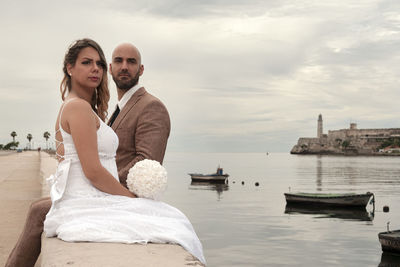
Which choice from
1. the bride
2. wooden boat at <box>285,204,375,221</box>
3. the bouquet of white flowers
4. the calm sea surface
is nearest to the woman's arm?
the bride

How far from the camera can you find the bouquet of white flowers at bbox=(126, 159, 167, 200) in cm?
306

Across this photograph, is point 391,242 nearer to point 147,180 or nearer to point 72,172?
point 147,180

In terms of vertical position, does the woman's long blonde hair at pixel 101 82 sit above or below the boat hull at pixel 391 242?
above

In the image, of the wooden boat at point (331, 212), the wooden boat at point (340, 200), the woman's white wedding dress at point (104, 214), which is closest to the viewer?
the woman's white wedding dress at point (104, 214)

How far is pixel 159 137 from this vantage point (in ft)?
12.0

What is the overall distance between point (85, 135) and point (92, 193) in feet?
1.32

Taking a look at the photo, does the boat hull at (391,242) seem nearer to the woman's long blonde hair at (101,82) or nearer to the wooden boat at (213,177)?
the woman's long blonde hair at (101,82)

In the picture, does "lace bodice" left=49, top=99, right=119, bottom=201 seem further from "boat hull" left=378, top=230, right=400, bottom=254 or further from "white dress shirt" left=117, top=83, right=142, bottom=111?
"boat hull" left=378, top=230, right=400, bottom=254

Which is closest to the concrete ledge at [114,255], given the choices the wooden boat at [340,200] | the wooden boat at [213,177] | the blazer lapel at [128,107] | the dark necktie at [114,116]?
the blazer lapel at [128,107]

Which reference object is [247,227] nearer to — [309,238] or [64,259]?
[309,238]

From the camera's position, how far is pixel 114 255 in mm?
2439

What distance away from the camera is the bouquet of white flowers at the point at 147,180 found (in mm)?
3062

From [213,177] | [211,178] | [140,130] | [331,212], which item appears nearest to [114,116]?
[140,130]

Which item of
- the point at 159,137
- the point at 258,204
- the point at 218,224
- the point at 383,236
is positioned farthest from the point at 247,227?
the point at 159,137
